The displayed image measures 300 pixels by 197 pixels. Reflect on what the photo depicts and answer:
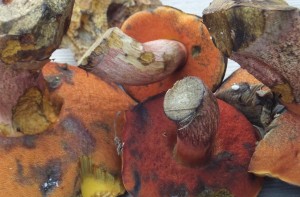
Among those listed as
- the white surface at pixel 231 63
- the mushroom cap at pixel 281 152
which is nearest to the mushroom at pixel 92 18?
the white surface at pixel 231 63

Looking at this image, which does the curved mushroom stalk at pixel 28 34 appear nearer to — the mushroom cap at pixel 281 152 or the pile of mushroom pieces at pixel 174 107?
the pile of mushroom pieces at pixel 174 107

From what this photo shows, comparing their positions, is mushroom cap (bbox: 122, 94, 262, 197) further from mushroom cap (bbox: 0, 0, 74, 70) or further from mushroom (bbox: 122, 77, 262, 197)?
mushroom cap (bbox: 0, 0, 74, 70)

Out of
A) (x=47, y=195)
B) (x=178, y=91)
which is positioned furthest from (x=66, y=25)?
(x=47, y=195)

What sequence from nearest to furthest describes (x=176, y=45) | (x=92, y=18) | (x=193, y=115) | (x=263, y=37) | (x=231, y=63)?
1. (x=263, y=37)
2. (x=193, y=115)
3. (x=176, y=45)
4. (x=92, y=18)
5. (x=231, y=63)

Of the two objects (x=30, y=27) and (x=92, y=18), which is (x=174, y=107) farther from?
(x=92, y=18)

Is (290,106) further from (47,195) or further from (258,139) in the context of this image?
(47,195)

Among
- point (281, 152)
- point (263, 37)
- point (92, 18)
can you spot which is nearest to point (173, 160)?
point (281, 152)
